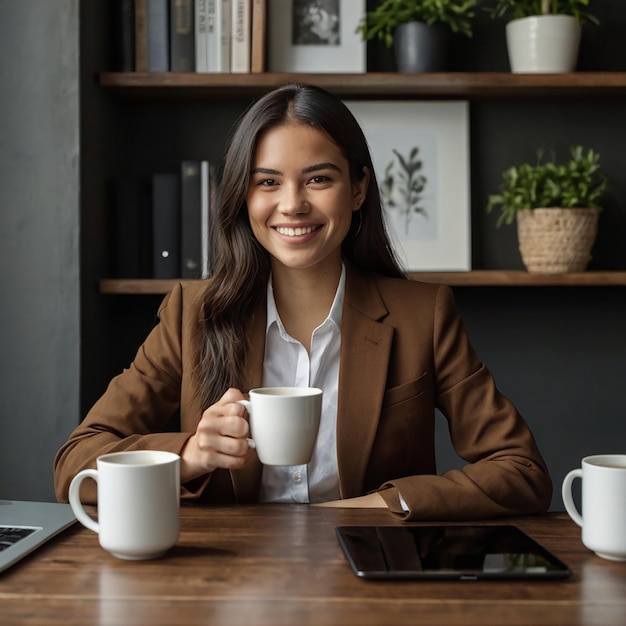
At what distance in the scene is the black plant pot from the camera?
94.0 inches

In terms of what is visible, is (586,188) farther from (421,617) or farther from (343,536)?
(421,617)

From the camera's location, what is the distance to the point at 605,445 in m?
2.65

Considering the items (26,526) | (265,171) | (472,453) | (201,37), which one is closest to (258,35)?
(201,37)

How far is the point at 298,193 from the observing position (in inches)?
65.1

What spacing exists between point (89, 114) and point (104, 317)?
0.55m

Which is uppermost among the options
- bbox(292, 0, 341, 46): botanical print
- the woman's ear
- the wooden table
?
bbox(292, 0, 341, 46): botanical print

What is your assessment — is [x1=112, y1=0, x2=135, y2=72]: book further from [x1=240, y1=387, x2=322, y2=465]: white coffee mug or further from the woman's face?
[x1=240, y1=387, x2=322, y2=465]: white coffee mug

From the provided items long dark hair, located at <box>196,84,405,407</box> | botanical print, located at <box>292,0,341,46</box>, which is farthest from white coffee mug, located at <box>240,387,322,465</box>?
botanical print, located at <box>292,0,341,46</box>

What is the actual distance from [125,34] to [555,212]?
4.05ft

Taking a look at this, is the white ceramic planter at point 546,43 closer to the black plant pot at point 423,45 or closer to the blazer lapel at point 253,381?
the black plant pot at point 423,45

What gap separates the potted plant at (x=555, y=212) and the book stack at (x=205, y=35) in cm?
77

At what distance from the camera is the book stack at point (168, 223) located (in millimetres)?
2438

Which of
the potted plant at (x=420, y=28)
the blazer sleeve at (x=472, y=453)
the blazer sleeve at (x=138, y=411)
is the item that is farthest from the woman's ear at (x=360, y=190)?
the potted plant at (x=420, y=28)

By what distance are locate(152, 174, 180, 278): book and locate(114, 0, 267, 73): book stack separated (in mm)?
306
